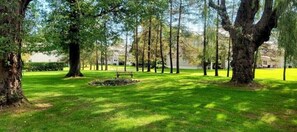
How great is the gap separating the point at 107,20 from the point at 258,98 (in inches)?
442

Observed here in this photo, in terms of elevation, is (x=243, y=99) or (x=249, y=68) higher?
(x=249, y=68)

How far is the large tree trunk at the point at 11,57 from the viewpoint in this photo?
909 cm

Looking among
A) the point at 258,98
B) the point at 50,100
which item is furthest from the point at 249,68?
the point at 50,100

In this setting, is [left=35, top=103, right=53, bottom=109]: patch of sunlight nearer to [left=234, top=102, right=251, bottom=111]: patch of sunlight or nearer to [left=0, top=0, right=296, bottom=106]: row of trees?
[left=0, top=0, right=296, bottom=106]: row of trees

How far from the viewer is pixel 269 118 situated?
387 inches

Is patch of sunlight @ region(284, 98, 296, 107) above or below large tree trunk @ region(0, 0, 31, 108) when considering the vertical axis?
below

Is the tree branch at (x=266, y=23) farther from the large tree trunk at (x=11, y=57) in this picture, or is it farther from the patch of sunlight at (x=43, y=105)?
the large tree trunk at (x=11, y=57)

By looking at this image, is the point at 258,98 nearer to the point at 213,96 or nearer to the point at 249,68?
the point at 213,96

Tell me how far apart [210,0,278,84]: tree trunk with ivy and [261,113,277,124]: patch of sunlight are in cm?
686

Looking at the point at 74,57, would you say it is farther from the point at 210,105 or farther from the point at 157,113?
the point at 157,113

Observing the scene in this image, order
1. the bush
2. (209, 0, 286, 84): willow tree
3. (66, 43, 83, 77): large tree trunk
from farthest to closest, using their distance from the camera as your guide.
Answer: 1. the bush
2. (66, 43, 83, 77): large tree trunk
3. (209, 0, 286, 84): willow tree

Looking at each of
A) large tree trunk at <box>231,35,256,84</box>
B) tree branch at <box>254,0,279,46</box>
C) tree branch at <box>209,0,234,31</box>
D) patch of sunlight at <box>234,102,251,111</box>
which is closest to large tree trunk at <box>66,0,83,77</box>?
tree branch at <box>209,0,234,31</box>

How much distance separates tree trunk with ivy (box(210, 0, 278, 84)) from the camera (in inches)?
650

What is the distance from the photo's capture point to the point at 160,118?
9031 millimetres
